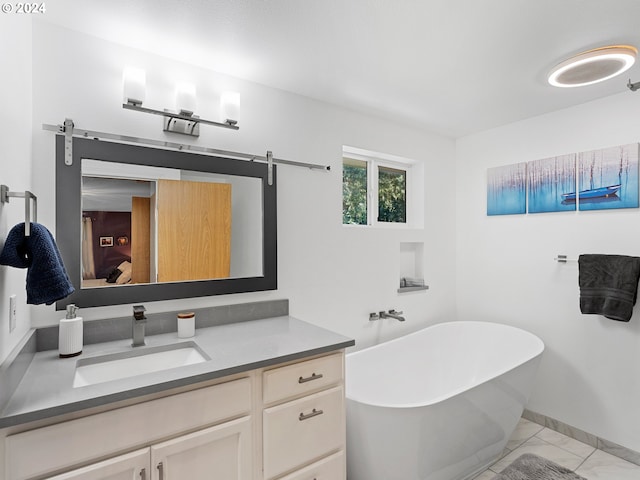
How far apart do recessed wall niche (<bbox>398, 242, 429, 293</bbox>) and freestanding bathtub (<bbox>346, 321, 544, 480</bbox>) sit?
43cm

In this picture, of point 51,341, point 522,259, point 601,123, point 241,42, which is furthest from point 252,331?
point 601,123

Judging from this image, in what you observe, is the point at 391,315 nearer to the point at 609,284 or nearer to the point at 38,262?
the point at 609,284

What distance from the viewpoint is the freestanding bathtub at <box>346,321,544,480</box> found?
1696 mm

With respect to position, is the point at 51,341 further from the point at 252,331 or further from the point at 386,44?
the point at 386,44

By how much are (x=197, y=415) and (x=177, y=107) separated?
4.79ft

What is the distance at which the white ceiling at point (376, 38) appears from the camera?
4.79 ft

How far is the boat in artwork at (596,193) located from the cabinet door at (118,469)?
302cm

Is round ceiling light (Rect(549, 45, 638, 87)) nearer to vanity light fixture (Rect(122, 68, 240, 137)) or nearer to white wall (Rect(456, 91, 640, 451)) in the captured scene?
white wall (Rect(456, 91, 640, 451))

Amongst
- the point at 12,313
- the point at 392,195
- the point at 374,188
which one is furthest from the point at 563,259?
the point at 12,313

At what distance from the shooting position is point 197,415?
4.06 feet

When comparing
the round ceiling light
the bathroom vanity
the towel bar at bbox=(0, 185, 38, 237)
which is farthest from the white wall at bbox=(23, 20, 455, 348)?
the round ceiling light

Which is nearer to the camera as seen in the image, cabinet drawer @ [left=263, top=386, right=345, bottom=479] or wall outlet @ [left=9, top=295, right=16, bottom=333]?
wall outlet @ [left=9, top=295, right=16, bottom=333]

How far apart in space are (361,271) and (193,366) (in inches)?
62.6

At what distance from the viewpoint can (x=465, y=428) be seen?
1.88 m
